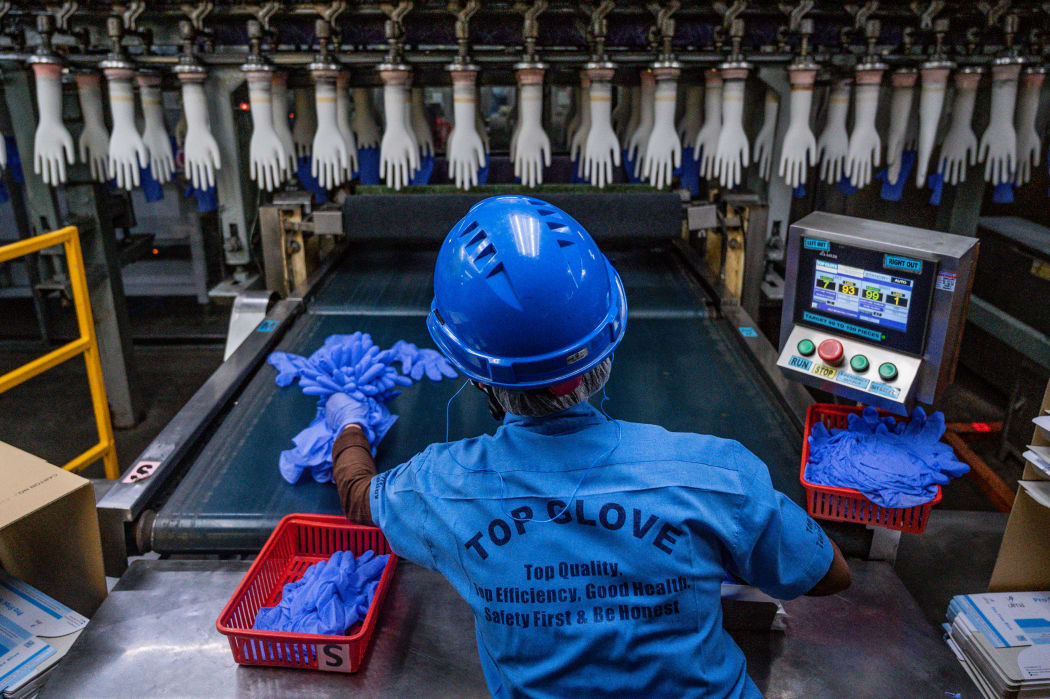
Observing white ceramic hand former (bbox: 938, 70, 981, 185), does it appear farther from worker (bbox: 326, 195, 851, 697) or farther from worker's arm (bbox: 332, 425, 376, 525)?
worker's arm (bbox: 332, 425, 376, 525)

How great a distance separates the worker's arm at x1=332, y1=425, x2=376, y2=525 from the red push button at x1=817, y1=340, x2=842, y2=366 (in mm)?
970

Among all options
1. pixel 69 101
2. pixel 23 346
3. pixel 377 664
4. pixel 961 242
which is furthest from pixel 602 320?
pixel 23 346

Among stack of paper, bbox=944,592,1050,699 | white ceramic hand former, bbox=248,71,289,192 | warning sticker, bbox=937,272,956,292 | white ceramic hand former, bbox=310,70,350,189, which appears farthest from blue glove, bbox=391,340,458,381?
stack of paper, bbox=944,592,1050,699

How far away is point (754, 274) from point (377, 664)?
1989 millimetres

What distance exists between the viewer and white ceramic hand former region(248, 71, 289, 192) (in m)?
2.22

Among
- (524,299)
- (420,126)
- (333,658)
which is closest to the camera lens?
(524,299)

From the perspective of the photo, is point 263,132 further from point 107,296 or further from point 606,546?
point 606,546

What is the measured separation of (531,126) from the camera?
2.23 meters

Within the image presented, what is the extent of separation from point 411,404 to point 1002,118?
201cm

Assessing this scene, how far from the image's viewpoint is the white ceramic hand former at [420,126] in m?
2.52

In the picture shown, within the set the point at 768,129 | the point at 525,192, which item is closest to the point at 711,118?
the point at 768,129

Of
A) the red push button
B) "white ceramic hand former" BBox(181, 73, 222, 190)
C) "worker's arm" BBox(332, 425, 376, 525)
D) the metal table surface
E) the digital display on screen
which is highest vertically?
"white ceramic hand former" BBox(181, 73, 222, 190)

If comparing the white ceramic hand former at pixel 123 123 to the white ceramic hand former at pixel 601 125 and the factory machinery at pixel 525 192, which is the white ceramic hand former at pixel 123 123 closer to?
the factory machinery at pixel 525 192

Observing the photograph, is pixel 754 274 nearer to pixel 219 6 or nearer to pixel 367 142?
pixel 367 142
